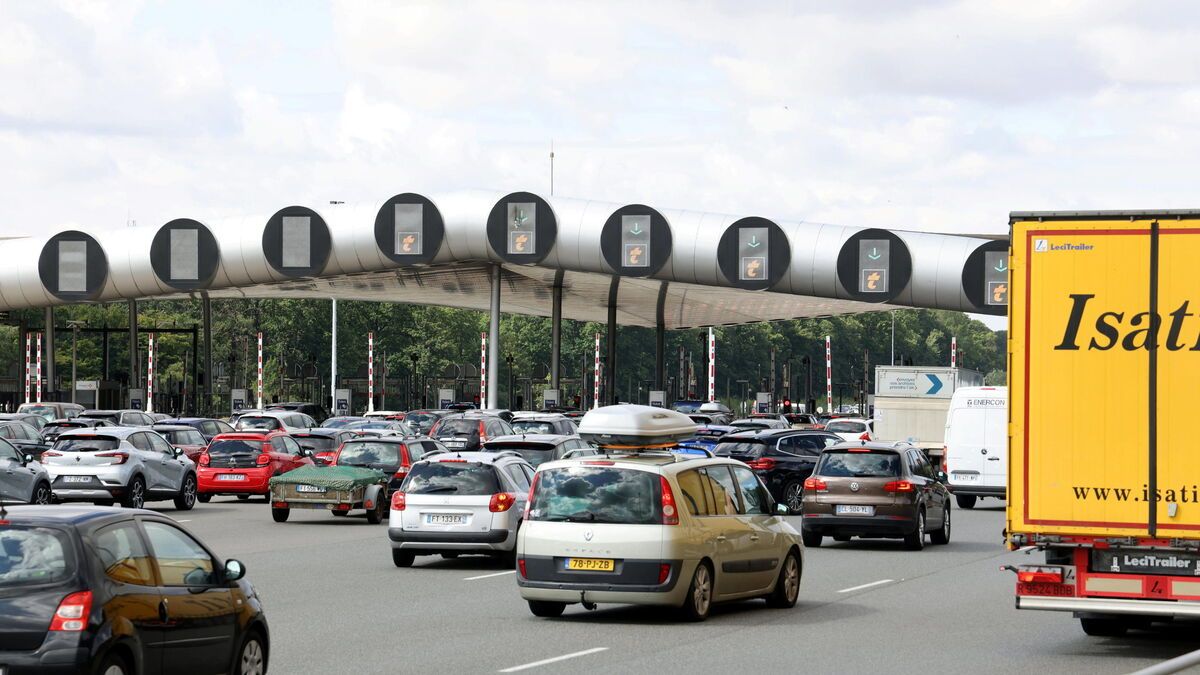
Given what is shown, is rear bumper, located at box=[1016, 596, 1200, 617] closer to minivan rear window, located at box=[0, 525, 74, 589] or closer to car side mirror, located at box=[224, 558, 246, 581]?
car side mirror, located at box=[224, 558, 246, 581]

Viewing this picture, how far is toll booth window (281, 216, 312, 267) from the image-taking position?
6019 centimetres

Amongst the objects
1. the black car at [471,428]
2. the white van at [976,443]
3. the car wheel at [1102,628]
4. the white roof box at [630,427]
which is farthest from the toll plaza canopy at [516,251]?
the car wheel at [1102,628]

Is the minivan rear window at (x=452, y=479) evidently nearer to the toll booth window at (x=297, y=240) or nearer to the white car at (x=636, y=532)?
the white car at (x=636, y=532)

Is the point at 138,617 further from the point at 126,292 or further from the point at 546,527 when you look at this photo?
the point at 126,292

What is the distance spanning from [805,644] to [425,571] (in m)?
8.49

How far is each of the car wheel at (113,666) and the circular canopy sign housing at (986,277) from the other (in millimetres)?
50420

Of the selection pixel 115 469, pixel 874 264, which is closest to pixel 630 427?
pixel 115 469

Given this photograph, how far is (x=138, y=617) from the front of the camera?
9.67 m

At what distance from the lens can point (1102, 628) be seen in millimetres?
16125

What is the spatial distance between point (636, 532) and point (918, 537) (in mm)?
11369

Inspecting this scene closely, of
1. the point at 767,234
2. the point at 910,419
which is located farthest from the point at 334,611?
the point at 767,234

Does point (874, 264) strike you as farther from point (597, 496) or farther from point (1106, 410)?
point (1106, 410)

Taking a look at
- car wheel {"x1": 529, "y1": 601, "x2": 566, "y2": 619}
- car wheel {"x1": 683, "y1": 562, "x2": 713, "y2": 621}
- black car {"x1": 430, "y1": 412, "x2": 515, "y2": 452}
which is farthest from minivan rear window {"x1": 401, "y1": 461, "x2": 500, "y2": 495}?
black car {"x1": 430, "y1": 412, "x2": 515, "y2": 452}

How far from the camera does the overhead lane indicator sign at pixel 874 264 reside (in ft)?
192
